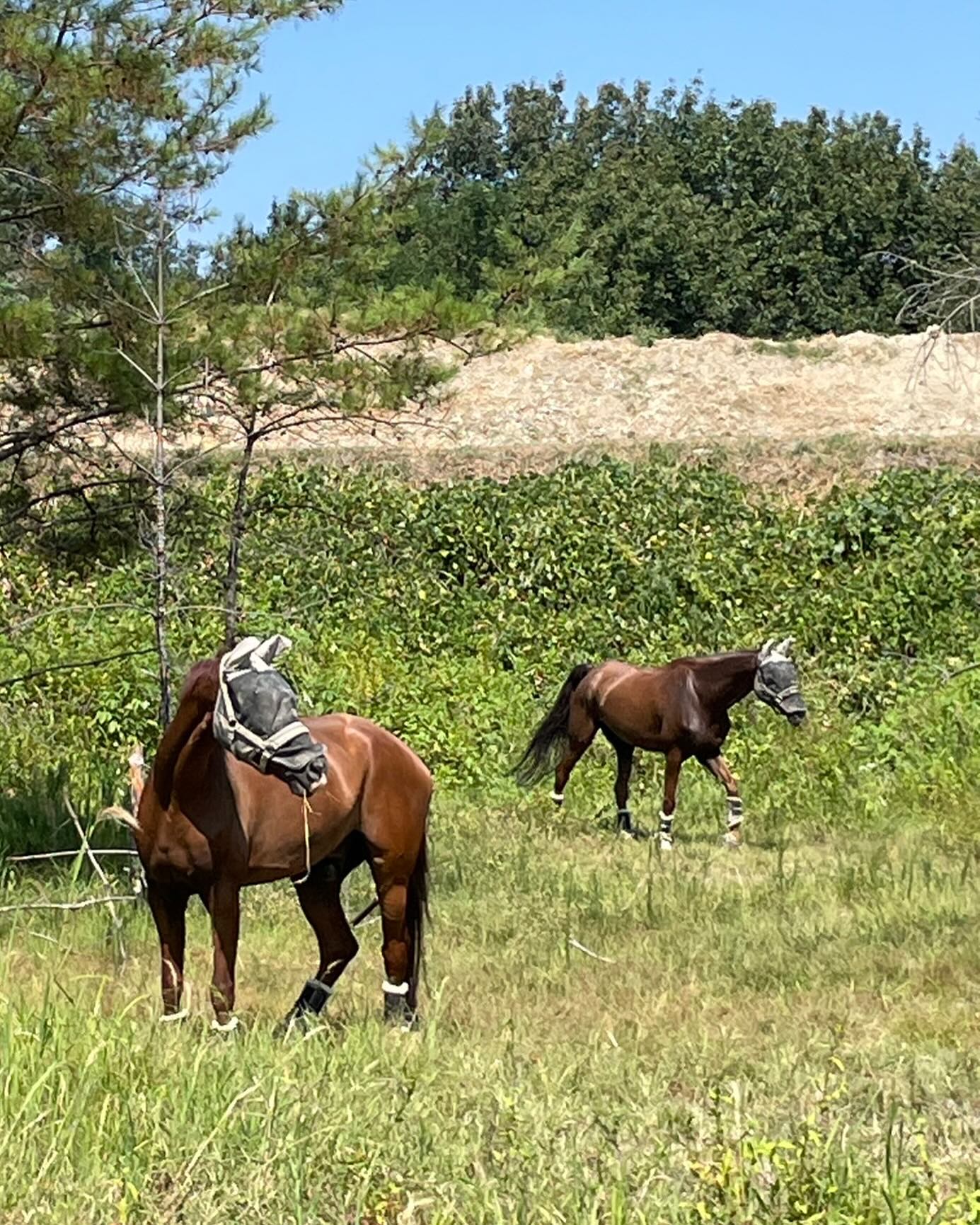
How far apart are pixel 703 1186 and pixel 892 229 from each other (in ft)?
147

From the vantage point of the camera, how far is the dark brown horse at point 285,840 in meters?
5.81

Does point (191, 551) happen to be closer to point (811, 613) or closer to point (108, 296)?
point (811, 613)

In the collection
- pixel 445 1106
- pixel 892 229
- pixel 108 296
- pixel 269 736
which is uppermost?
pixel 892 229

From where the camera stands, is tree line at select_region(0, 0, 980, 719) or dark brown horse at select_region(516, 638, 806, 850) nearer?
tree line at select_region(0, 0, 980, 719)

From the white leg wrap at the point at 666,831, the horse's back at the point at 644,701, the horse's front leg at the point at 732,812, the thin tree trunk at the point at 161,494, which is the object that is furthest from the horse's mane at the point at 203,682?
the horse's back at the point at 644,701

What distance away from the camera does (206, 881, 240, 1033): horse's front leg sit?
589 cm

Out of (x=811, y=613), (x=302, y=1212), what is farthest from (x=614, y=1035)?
(x=811, y=613)

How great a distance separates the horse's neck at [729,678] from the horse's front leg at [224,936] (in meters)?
6.75

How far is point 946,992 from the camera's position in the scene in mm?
7297

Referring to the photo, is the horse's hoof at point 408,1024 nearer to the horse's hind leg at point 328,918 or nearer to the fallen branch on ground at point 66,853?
the horse's hind leg at point 328,918

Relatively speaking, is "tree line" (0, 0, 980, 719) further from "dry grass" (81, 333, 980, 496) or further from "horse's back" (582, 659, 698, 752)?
"dry grass" (81, 333, 980, 496)

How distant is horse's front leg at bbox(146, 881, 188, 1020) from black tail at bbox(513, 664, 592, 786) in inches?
291

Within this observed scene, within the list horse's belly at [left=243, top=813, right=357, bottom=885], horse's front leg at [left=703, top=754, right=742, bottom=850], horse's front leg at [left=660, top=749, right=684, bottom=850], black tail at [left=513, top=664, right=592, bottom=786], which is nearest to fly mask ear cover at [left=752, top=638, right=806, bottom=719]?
horse's front leg at [left=703, top=754, right=742, bottom=850]

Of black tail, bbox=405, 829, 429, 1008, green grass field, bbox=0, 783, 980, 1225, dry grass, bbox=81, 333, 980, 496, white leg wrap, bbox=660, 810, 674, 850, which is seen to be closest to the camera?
green grass field, bbox=0, 783, 980, 1225
